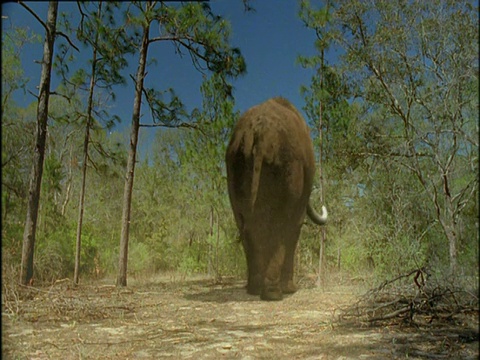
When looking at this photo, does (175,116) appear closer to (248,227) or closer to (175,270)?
(248,227)

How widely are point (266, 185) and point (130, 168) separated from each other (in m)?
3.70

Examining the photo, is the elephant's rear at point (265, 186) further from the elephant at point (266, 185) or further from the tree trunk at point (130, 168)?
the tree trunk at point (130, 168)

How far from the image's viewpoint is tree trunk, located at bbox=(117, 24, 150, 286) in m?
8.45

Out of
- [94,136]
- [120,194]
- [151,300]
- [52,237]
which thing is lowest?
[151,300]

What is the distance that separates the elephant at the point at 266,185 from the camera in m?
5.88

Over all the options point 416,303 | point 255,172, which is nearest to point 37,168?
point 255,172

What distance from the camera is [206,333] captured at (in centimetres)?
402

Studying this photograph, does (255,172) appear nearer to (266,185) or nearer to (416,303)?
(266,185)

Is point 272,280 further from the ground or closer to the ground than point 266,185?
closer to the ground

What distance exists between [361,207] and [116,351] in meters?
4.33

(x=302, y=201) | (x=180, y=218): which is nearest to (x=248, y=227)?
(x=302, y=201)

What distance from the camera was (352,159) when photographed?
7113mm

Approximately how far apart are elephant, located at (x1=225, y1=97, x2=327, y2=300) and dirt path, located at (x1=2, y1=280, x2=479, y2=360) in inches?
19.7

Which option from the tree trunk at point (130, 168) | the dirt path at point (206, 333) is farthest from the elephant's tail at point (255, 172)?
the tree trunk at point (130, 168)
